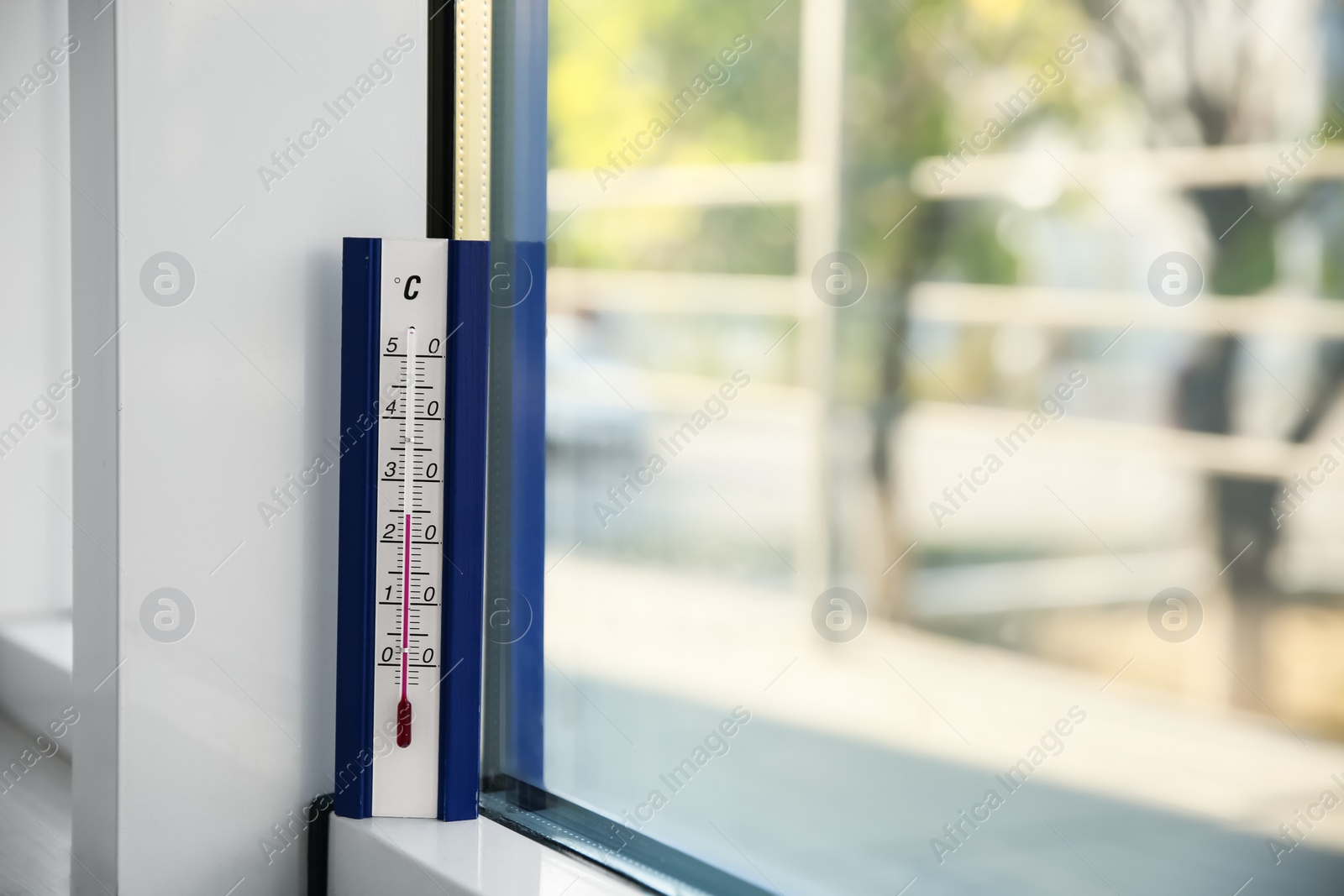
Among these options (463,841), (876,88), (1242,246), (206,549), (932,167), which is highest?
(876,88)

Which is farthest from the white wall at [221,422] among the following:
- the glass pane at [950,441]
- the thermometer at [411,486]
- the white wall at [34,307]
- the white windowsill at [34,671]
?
the white wall at [34,307]

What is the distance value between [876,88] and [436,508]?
0.77m

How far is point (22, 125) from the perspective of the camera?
77.3 inches

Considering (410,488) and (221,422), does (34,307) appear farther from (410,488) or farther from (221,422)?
(410,488)

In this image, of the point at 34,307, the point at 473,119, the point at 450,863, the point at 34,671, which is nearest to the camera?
the point at 450,863

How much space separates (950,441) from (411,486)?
0.64 meters

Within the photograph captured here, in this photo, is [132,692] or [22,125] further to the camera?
[22,125]

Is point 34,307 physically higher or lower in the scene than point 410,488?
higher

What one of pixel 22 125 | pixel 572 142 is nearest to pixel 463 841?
pixel 572 142

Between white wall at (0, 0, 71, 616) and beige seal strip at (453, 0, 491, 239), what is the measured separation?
0.81 meters

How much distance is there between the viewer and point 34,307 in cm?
200

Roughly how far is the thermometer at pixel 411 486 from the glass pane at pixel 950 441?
0.54ft

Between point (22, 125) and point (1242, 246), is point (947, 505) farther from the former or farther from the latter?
point (22, 125)

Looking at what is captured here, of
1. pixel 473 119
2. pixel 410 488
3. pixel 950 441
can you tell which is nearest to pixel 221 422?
pixel 410 488
